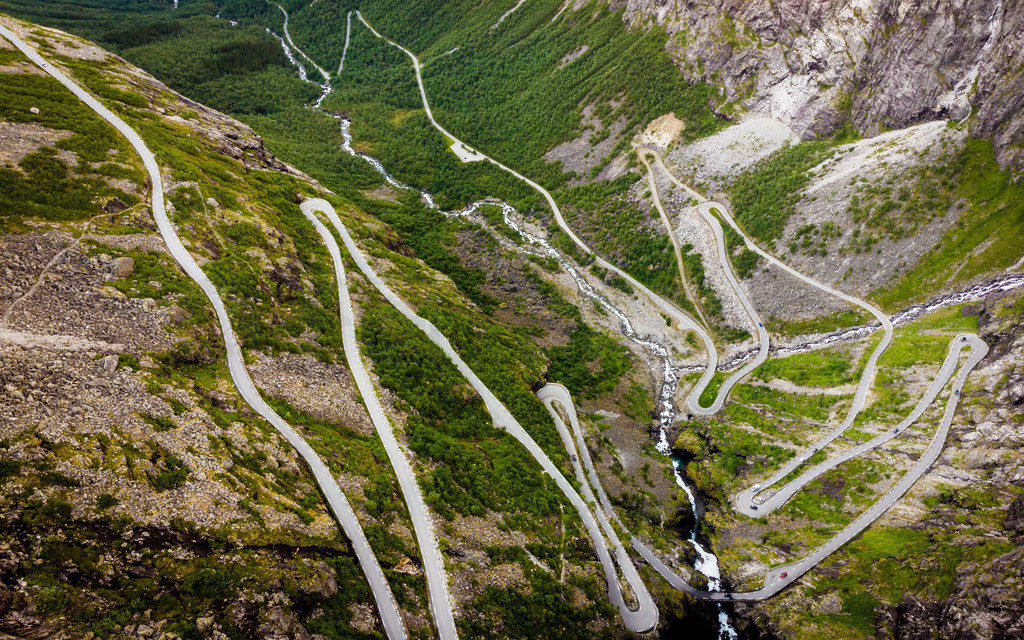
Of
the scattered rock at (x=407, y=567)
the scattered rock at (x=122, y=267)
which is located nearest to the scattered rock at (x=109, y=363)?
the scattered rock at (x=122, y=267)

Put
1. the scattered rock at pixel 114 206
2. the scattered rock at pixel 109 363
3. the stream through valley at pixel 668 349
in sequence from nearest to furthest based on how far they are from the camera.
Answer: the scattered rock at pixel 109 363 → the scattered rock at pixel 114 206 → the stream through valley at pixel 668 349

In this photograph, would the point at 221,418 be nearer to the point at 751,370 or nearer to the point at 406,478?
the point at 406,478

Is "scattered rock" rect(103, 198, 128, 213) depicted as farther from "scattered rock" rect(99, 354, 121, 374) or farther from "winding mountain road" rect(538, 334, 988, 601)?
"winding mountain road" rect(538, 334, 988, 601)

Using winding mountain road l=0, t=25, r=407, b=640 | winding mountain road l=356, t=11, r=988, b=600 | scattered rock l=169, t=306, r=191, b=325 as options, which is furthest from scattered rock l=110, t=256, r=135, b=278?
winding mountain road l=356, t=11, r=988, b=600

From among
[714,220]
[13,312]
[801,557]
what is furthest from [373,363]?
[714,220]

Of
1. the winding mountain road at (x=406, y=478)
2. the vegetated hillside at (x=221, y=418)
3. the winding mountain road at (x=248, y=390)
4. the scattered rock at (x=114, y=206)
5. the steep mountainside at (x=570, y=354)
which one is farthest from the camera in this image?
the scattered rock at (x=114, y=206)

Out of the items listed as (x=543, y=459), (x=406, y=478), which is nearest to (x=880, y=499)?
(x=543, y=459)

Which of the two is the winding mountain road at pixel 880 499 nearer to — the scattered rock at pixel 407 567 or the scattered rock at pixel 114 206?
the scattered rock at pixel 407 567
